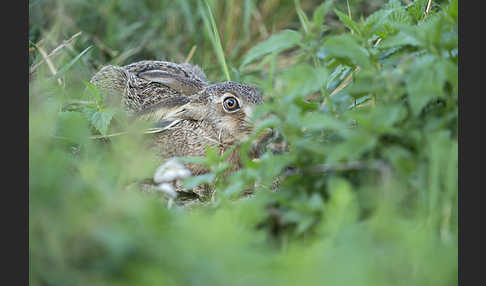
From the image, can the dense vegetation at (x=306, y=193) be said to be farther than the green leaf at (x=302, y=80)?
No

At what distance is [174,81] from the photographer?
5.20 meters

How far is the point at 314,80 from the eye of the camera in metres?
2.68

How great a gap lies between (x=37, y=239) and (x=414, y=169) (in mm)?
1487

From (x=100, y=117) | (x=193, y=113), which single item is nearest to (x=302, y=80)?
(x=100, y=117)

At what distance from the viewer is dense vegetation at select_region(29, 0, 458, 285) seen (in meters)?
1.96

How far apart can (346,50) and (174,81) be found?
2.62 m

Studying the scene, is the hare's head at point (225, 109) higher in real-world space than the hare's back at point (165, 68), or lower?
lower

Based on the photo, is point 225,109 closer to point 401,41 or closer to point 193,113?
point 193,113

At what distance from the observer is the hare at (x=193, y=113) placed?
4.58 metres

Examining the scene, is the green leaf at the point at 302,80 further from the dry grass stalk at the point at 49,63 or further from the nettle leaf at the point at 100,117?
the dry grass stalk at the point at 49,63

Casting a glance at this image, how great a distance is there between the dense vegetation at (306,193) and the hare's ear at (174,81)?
1413 millimetres

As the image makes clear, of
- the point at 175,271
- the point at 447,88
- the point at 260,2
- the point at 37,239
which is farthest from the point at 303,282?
the point at 260,2

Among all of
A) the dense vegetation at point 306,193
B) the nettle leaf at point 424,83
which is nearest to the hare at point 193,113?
the dense vegetation at point 306,193

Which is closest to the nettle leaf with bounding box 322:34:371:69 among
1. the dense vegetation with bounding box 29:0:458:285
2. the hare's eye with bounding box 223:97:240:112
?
the dense vegetation with bounding box 29:0:458:285
